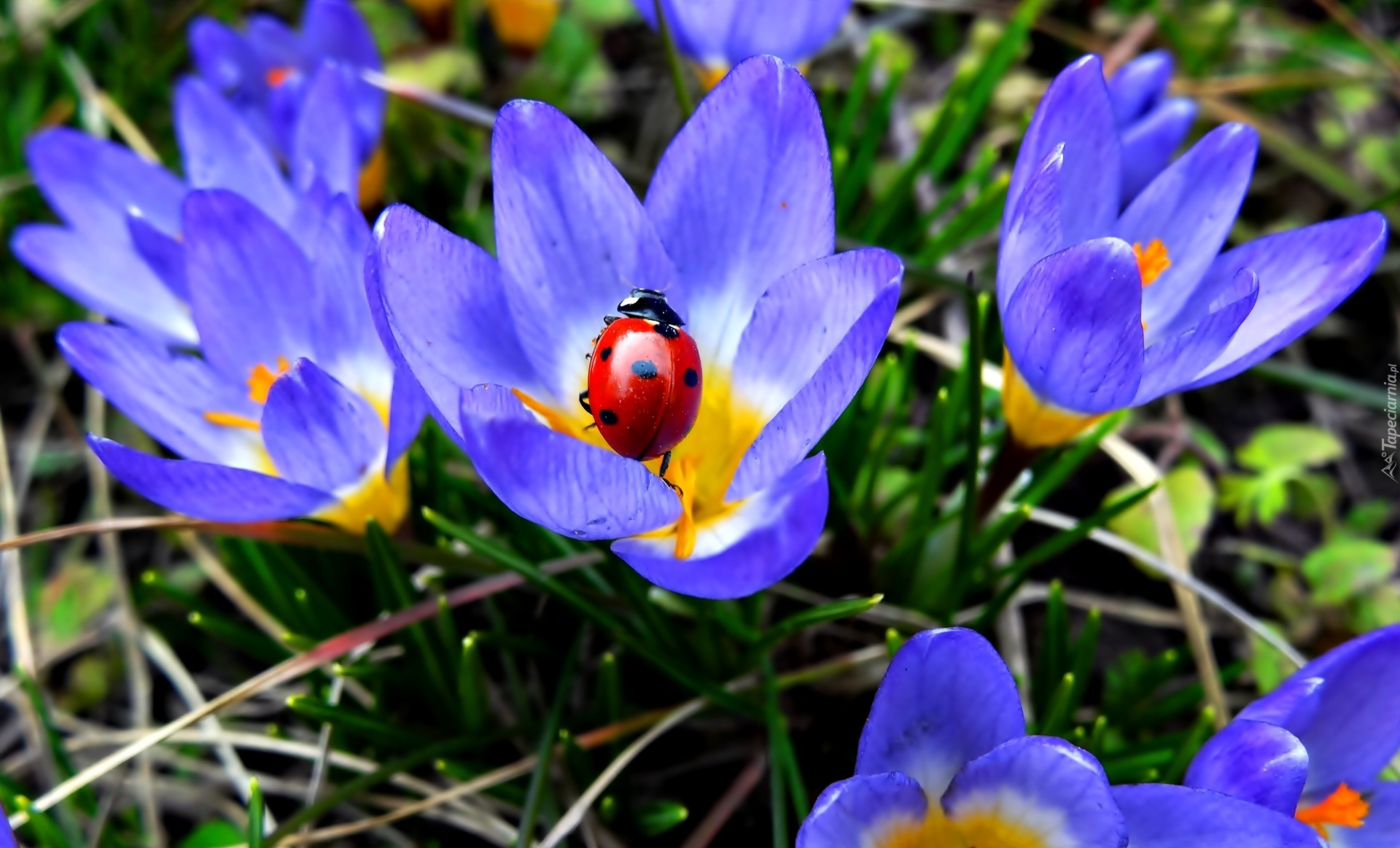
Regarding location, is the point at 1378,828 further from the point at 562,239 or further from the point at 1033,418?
the point at 562,239

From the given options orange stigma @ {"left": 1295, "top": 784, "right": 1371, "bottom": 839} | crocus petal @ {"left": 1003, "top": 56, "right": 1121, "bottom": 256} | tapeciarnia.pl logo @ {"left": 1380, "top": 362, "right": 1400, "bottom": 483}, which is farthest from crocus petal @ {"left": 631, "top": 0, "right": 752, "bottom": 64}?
tapeciarnia.pl logo @ {"left": 1380, "top": 362, "right": 1400, "bottom": 483}

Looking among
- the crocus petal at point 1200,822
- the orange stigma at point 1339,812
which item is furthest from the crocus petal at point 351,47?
the orange stigma at point 1339,812

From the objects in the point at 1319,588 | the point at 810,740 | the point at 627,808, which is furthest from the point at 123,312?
the point at 1319,588

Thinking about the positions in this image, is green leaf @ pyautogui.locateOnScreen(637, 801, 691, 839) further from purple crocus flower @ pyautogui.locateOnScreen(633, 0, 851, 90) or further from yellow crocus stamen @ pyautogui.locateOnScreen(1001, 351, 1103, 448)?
purple crocus flower @ pyautogui.locateOnScreen(633, 0, 851, 90)

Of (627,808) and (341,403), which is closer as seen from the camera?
(341,403)

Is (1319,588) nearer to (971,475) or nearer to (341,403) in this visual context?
(971,475)

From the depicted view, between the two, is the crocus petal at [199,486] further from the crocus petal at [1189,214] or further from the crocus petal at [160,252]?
the crocus petal at [1189,214]
